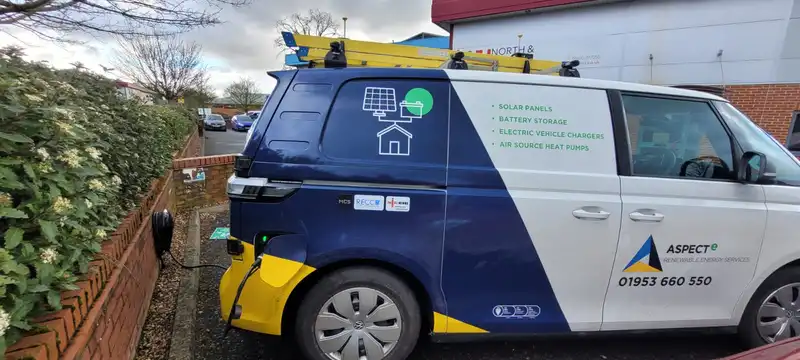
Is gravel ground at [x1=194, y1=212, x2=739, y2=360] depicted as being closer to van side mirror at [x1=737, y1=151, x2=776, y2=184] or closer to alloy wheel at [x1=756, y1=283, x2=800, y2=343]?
alloy wheel at [x1=756, y1=283, x2=800, y2=343]

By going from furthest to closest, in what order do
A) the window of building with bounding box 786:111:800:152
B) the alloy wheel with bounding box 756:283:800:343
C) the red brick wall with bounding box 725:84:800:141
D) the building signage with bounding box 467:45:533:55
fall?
the building signage with bounding box 467:45:533:55 < the window of building with bounding box 786:111:800:152 < the red brick wall with bounding box 725:84:800:141 < the alloy wheel with bounding box 756:283:800:343

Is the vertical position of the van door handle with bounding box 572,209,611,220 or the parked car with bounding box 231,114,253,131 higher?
the van door handle with bounding box 572,209,611,220

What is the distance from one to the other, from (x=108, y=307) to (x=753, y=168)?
389cm

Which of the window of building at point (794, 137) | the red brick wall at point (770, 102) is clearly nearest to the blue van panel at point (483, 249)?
the red brick wall at point (770, 102)

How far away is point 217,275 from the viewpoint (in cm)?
378

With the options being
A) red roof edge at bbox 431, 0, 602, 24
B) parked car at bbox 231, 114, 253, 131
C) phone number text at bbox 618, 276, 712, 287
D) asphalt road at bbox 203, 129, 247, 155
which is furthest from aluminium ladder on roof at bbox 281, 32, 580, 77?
parked car at bbox 231, 114, 253, 131

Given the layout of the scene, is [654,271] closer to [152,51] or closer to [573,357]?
[573,357]

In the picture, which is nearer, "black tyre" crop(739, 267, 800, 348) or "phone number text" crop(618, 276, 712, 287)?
"phone number text" crop(618, 276, 712, 287)

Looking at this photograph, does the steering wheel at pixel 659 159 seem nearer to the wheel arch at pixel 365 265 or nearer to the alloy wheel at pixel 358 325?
the wheel arch at pixel 365 265

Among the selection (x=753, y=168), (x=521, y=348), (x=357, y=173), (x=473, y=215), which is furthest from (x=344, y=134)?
(x=753, y=168)

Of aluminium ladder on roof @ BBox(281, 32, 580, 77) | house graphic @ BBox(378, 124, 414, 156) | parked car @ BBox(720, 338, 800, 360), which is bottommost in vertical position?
parked car @ BBox(720, 338, 800, 360)

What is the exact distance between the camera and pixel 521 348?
9.10ft

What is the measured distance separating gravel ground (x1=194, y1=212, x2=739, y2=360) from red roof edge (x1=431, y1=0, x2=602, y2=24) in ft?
27.1

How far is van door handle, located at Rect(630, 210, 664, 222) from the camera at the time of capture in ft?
7.96
